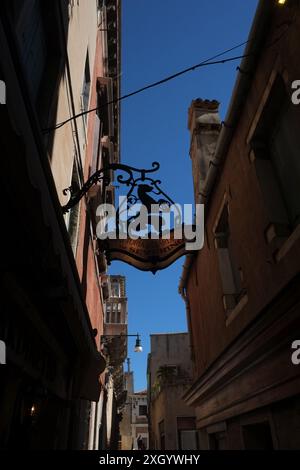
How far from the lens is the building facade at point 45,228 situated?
8.56 ft

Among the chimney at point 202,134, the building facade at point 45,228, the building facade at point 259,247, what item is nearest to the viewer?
the building facade at point 45,228

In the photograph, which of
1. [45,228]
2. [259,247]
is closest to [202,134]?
[259,247]

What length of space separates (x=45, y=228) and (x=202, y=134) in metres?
10.2

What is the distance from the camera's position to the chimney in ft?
37.8

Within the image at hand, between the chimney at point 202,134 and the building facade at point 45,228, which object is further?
the chimney at point 202,134

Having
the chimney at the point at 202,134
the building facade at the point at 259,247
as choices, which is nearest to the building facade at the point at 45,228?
the building facade at the point at 259,247

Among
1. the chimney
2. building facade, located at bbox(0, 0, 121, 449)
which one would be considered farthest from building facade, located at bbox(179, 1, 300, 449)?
the chimney

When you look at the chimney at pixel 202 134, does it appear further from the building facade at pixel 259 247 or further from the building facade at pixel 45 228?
the building facade at pixel 45 228

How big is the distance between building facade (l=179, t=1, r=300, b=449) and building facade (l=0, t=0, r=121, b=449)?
105 inches

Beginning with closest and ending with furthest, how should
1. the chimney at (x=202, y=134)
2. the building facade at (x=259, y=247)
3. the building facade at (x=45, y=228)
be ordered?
the building facade at (x=45, y=228), the building facade at (x=259, y=247), the chimney at (x=202, y=134)

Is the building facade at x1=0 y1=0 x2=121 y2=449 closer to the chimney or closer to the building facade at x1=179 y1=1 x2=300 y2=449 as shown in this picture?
the building facade at x1=179 y1=1 x2=300 y2=449

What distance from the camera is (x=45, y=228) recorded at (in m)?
2.87

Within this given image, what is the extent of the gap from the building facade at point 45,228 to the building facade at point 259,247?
8.79ft

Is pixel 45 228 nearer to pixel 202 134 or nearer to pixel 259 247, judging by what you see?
pixel 259 247
